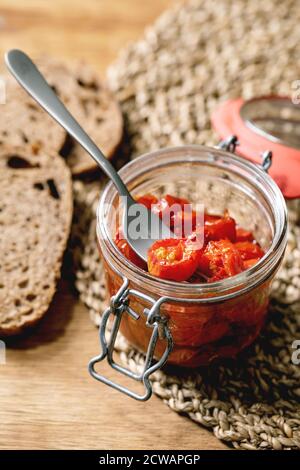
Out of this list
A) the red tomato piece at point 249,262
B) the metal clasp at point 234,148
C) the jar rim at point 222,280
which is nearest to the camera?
the jar rim at point 222,280

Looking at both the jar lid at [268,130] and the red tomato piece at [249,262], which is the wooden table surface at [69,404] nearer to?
the red tomato piece at [249,262]

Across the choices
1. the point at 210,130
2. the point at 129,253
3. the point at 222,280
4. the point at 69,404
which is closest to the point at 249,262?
the point at 222,280

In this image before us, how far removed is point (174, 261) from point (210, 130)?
2.28 feet

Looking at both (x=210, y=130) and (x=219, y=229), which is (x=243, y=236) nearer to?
(x=219, y=229)

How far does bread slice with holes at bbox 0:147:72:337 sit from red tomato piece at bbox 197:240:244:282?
15.7 inches

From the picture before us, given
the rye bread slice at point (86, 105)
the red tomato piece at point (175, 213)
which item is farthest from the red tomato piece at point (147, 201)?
the rye bread slice at point (86, 105)

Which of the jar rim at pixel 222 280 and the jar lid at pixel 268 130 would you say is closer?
the jar rim at pixel 222 280

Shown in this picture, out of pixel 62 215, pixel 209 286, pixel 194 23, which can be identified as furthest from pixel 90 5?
pixel 209 286

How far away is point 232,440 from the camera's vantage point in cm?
134

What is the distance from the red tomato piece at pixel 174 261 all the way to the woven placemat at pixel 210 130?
29 centimetres

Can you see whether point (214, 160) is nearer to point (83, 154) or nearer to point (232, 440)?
point (83, 154)

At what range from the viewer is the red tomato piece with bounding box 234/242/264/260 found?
1.33 meters

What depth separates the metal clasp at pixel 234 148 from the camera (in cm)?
140

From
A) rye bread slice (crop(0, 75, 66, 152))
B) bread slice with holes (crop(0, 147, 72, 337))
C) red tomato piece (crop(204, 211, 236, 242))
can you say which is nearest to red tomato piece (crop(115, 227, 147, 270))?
red tomato piece (crop(204, 211, 236, 242))
